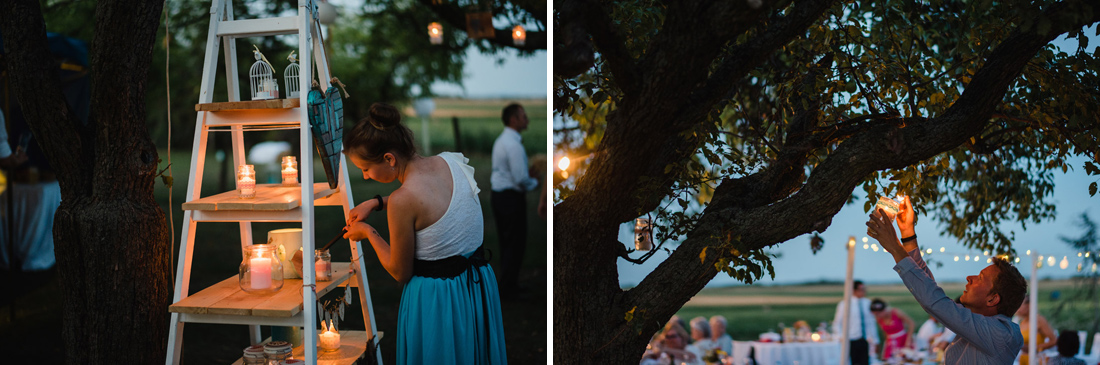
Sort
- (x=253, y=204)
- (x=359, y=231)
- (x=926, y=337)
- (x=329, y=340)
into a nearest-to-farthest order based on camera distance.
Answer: (x=253, y=204)
(x=359, y=231)
(x=329, y=340)
(x=926, y=337)

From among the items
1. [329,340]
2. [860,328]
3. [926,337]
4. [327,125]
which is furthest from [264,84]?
[926,337]

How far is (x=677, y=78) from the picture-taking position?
182 cm

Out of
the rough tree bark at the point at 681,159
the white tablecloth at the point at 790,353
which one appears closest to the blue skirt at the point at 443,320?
the rough tree bark at the point at 681,159

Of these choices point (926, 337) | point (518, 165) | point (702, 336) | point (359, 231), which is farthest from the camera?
point (926, 337)

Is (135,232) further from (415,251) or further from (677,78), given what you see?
(677,78)

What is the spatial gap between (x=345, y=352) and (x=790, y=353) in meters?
3.42

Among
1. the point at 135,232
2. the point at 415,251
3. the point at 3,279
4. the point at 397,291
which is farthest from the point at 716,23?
the point at 3,279

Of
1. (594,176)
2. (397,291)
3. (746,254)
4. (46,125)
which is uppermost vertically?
(46,125)

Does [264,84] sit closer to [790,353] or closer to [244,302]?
[244,302]

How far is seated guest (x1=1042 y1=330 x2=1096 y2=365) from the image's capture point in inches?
152

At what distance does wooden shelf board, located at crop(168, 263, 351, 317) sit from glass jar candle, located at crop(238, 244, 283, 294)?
1.0 inches

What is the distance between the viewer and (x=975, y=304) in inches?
82.4

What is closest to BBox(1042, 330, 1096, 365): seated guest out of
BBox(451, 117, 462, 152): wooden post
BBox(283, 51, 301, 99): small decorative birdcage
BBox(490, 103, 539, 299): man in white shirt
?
BBox(490, 103, 539, 299): man in white shirt

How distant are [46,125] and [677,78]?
1.84m
